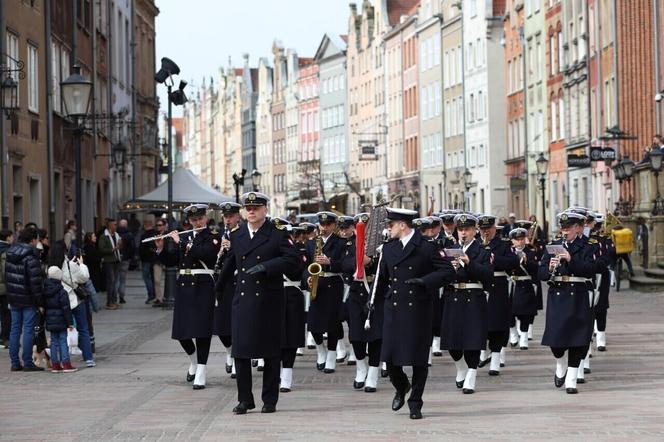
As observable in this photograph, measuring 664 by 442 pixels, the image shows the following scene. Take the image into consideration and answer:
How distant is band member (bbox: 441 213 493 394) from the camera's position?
17.0 meters

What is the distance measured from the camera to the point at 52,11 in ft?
135

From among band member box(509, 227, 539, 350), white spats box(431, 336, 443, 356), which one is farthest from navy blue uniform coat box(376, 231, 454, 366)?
white spats box(431, 336, 443, 356)

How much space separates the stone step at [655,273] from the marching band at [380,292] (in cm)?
1562

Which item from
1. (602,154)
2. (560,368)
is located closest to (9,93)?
(560,368)

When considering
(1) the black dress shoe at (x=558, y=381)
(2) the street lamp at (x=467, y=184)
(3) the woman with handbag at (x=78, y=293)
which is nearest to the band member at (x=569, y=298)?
(1) the black dress shoe at (x=558, y=381)

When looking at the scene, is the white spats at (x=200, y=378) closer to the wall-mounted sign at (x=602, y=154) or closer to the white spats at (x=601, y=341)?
the white spats at (x=601, y=341)

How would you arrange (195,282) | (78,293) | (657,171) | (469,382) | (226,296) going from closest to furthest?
(469,382), (226,296), (195,282), (78,293), (657,171)

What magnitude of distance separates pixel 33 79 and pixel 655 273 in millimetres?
14508

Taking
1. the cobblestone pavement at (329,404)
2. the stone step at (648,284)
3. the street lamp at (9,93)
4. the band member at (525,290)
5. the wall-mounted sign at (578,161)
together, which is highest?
the street lamp at (9,93)

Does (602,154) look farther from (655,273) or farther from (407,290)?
(407,290)

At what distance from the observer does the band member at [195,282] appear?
17.6 meters

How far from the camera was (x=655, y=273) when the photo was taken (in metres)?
38.0

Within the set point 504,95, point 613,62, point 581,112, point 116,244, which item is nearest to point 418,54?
point 504,95

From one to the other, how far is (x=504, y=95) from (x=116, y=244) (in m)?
54.7
